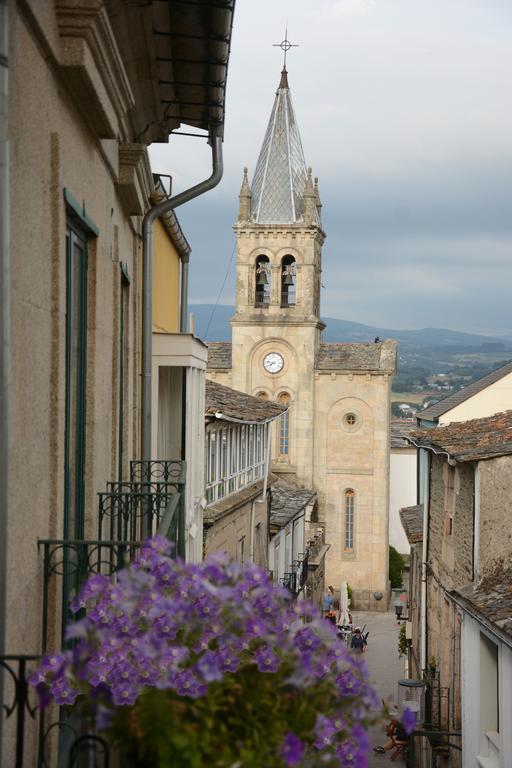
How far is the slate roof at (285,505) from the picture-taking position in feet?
95.9

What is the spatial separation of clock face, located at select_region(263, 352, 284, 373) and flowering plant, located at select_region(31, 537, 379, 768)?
1978 inches

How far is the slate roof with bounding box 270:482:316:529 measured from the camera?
95.9 ft

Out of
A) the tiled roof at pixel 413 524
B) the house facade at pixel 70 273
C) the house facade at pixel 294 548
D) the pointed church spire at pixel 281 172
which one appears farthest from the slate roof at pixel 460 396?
the pointed church spire at pixel 281 172

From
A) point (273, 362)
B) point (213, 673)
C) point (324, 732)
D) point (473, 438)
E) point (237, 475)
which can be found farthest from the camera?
point (273, 362)

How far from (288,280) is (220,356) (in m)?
5.22

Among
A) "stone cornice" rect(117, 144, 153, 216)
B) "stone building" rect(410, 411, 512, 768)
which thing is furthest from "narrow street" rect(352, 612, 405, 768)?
"stone cornice" rect(117, 144, 153, 216)

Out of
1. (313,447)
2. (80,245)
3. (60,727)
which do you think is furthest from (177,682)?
(313,447)

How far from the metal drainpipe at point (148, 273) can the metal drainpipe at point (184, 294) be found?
550cm

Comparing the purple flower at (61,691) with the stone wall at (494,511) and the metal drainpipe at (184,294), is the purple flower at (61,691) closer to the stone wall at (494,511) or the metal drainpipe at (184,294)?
the stone wall at (494,511)

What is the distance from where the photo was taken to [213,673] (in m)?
3.01

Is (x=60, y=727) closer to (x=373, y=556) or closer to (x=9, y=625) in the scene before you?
(x=9, y=625)

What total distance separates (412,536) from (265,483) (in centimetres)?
585

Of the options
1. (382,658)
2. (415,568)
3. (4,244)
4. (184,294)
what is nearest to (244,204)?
(382,658)

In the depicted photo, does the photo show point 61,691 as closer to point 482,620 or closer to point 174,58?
point 174,58
